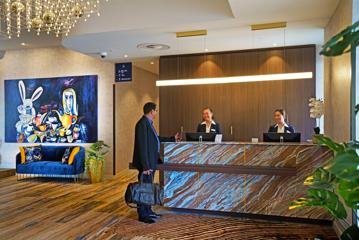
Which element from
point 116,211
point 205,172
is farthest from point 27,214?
point 205,172

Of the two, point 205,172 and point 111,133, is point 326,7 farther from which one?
point 111,133

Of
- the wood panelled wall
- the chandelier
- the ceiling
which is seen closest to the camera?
the ceiling

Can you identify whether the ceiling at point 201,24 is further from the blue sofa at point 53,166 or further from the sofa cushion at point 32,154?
the sofa cushion at point 32,154

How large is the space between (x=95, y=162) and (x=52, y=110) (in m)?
2.18

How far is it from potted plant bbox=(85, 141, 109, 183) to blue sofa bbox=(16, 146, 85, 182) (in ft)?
0.69

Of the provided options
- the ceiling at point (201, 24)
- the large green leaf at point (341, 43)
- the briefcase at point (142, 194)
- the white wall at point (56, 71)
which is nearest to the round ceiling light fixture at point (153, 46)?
the ceiling at point (201, 24)

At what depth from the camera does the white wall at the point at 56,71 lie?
798cm

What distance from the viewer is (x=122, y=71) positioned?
26.2 feet

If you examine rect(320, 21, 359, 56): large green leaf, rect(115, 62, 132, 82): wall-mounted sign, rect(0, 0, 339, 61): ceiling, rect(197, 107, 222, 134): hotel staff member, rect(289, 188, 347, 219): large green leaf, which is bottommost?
rect(289, 188, 347, 219): large green leaf

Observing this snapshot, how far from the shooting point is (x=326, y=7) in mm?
4121

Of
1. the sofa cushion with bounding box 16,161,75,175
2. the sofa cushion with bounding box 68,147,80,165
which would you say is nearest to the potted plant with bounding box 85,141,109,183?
the sofa cushion with bounding box 68,147,80,165

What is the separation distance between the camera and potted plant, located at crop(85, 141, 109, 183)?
7.21m

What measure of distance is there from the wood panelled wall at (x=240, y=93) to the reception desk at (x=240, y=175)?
2.19 m

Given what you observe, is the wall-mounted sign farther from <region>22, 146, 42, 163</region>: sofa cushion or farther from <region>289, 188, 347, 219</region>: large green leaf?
<region>289, 188, 347, 219</region>: large green leaf
